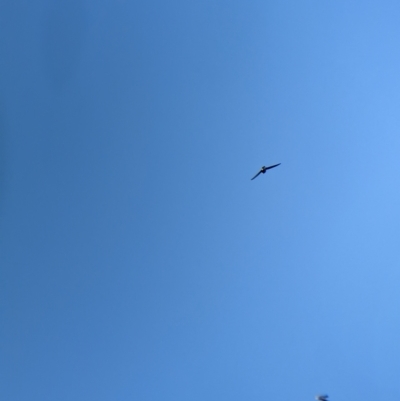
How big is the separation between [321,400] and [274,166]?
22.0 m

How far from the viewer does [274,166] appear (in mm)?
34875

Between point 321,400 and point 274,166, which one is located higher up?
point 274,166

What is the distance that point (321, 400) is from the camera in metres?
33.2
